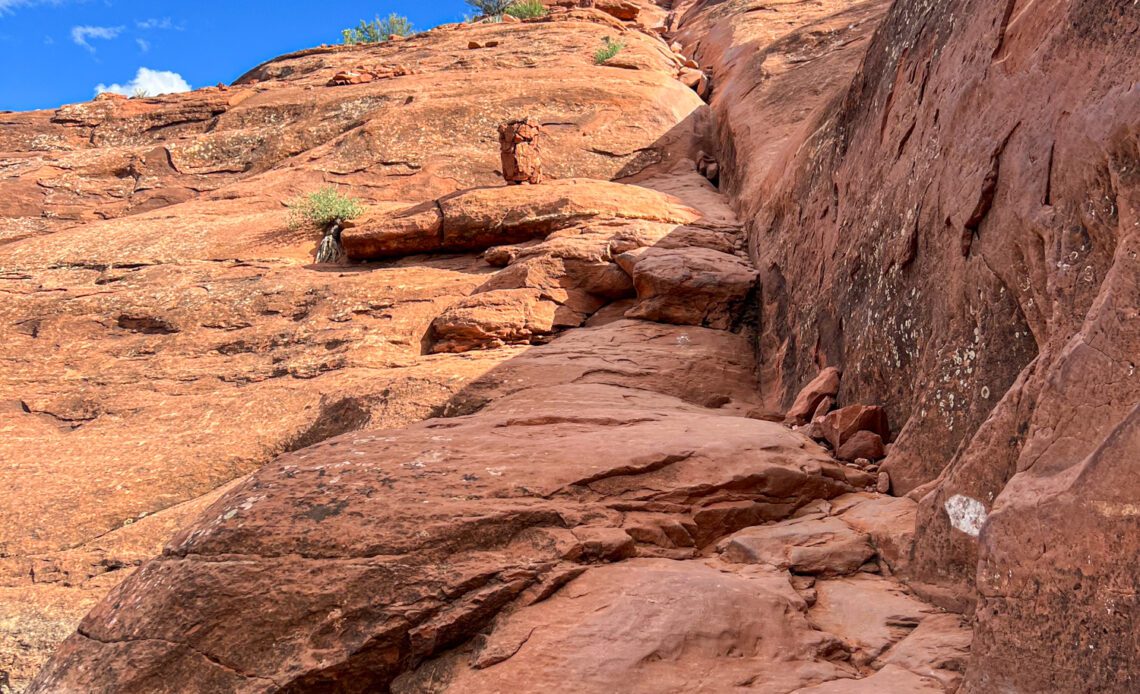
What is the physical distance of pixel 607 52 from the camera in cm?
Answer: 1608

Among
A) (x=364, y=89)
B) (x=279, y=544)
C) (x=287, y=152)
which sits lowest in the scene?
(x=279, y=544)

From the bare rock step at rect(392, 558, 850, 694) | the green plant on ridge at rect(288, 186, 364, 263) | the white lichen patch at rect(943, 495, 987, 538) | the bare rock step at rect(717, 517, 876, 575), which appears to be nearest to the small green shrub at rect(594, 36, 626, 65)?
the green plant on ridge at rect(288, 186, 364, 263)

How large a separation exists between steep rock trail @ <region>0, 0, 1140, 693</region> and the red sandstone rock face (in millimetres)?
37

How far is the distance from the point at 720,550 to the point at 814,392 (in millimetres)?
2345

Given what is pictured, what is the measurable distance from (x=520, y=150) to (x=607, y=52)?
19.0 ft

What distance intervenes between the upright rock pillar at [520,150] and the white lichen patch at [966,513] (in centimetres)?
868

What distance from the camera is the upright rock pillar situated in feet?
37.1

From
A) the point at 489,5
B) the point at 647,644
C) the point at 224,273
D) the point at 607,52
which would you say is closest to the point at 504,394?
the point at 647,644

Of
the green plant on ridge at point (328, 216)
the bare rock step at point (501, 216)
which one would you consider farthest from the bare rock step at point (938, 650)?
the green plant on ridge at point (328, 216)

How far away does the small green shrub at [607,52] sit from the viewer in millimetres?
15922

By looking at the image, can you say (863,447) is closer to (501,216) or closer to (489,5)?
(501,216)

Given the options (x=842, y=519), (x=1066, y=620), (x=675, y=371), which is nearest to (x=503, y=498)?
(x=842, y=519)

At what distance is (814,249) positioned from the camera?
289 inches

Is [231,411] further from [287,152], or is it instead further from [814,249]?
[287,152]
